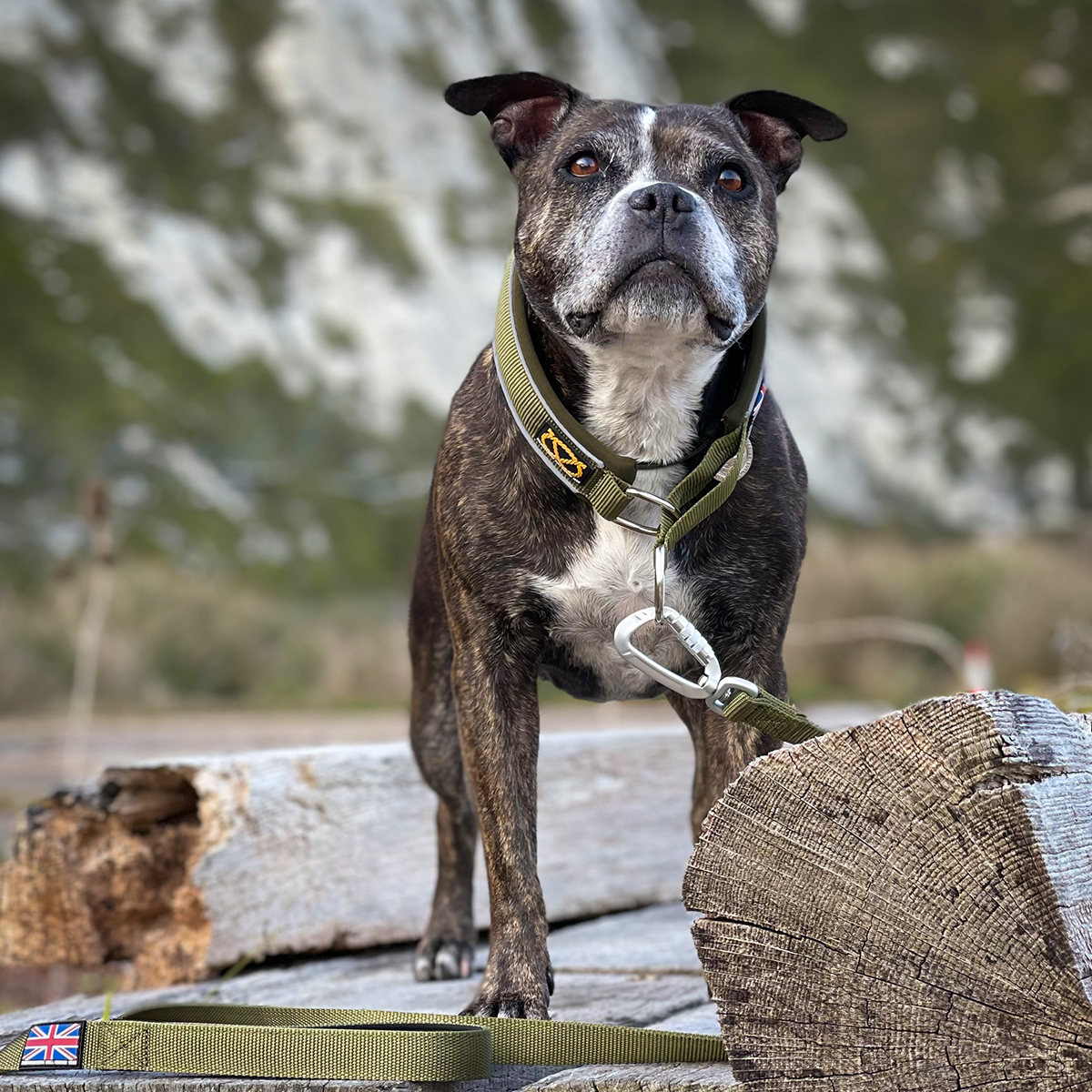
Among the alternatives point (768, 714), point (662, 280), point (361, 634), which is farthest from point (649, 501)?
point (361, 634)

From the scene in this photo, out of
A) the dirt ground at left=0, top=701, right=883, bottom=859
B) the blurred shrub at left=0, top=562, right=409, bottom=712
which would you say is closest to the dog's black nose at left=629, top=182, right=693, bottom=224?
the dirt ground at left=0, top=701, right=883, bottom=859

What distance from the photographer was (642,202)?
2.84 metres

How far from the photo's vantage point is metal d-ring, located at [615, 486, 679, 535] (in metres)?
2.82

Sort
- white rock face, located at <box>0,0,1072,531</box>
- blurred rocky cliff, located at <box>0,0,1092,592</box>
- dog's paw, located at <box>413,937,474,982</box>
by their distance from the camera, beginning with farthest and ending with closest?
white rock face, located at <box>0,0,1072,531</box>
blurred rocky cliff, located at <box>0,0,1092,592</box>
dog's paw, located at <box>413,937,474,982</box>

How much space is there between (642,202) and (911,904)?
1475 mm

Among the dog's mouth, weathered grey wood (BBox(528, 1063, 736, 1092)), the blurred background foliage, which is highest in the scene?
the blurred background foliage

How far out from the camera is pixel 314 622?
22891mm

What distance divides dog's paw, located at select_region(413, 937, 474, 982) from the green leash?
3.83 feet

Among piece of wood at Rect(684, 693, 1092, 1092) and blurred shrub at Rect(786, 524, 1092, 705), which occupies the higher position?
blurred shrub at Rect(786, 524, 1092, 705)

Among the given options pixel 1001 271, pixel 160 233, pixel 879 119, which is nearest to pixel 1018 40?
pixel 879 119

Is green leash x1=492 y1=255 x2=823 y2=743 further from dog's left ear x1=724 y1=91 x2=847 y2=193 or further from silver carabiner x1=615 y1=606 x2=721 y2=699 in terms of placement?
dog's left ear x1=724 y1=91 x2=847 y2=193

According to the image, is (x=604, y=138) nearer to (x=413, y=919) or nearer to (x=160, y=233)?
(x=413, y=919)

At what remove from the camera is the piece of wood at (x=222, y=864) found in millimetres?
3787

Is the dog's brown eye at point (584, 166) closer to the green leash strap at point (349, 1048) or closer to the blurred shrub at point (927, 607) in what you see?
the green leash strap at point (349, 1048)
